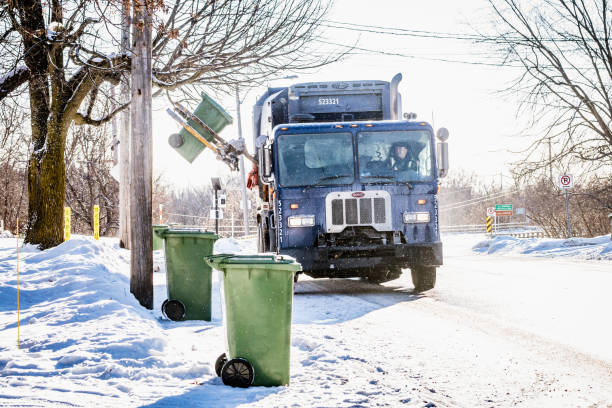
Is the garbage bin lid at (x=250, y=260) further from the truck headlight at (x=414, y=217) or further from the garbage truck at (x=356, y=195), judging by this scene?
the truck headlight at (x=414, y=217)

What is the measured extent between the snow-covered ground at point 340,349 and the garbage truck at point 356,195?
2.12ft

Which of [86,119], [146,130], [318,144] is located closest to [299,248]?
[318,144]

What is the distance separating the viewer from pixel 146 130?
838cm

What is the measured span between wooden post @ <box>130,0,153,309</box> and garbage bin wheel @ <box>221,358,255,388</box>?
3.98 m

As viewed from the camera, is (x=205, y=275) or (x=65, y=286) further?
(x=65, y=286)

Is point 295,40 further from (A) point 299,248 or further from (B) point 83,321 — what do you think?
(B) point 83,321

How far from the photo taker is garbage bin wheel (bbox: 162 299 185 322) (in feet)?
25.9

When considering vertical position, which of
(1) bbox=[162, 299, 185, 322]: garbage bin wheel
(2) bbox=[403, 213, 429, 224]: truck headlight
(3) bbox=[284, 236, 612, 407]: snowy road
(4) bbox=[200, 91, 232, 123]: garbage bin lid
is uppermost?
(4) bbox=[200, 91, 232, 123]: garbage bin lid

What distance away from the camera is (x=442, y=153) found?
428 inches

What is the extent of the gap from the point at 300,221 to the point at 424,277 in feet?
7.74

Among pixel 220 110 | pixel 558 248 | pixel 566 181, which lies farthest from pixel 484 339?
pixel 566 181

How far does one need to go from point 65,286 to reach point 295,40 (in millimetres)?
7839

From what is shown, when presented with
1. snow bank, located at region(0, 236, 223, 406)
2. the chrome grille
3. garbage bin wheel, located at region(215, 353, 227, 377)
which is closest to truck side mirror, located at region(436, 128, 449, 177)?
the chrome grille

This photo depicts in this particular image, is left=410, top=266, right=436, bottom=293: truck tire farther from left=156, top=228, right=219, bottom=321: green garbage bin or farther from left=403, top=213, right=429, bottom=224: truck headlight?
left=156, top=228, right=219, bottom=321: green garbage bin
